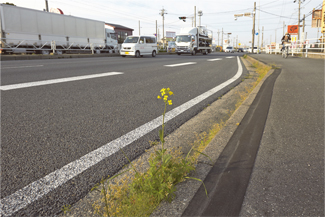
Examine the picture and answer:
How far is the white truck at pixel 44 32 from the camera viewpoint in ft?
57.8

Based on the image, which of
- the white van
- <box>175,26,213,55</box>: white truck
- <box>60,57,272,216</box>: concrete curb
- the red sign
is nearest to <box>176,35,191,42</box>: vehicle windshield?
<box>175,26,213,55</box>: white truck

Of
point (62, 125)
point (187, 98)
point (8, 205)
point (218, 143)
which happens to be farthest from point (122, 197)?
point (187, 98)

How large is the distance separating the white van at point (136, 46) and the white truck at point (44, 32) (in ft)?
11.5

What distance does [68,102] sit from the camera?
350 centimetres

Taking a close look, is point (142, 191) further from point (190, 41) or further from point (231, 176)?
point (190, 41)

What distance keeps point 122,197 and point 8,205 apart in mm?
672

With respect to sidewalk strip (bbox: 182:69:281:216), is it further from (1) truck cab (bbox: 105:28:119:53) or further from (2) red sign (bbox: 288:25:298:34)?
(2) red sign (bbox: 288:25:298:34)

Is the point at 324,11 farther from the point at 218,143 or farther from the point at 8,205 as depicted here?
the point at 8,205

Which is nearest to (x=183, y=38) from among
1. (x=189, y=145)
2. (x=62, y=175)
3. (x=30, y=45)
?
(x=30, y=45)

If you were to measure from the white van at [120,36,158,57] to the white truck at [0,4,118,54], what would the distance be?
11.5 ft

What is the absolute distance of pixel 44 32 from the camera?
20578 millimetres

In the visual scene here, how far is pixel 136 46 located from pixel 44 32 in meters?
8.52

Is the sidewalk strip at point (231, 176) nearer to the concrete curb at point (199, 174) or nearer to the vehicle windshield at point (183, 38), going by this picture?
the concrete curb at point (199, 174)

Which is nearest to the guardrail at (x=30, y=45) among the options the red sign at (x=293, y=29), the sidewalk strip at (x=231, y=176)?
the sidewalk strip at (x=231, y=176)
